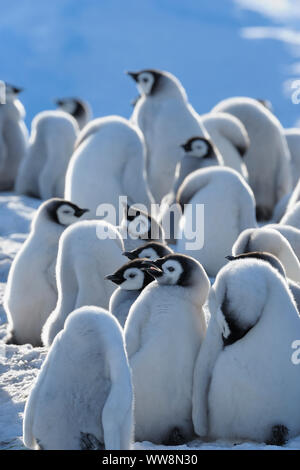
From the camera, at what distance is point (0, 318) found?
15.8 feet

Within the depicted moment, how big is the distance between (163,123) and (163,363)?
3917 millimetres

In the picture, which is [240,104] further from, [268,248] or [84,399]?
[84,399]

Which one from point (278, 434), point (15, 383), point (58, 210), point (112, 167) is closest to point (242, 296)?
point (278, 434)

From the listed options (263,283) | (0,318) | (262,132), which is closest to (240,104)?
(262,132)

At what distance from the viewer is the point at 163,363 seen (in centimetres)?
306

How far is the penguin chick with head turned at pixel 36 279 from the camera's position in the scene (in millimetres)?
4426

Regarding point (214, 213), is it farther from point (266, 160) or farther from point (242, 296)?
point (266, 160)

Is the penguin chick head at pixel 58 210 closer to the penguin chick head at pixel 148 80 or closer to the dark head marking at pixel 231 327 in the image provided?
the dark head marking at pixel 231 327

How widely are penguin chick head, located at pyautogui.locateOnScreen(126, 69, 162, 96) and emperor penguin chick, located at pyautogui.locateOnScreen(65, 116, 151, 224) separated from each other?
1062 millimetres

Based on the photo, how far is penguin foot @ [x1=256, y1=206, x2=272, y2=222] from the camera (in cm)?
703

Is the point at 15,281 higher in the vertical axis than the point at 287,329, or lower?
lower
